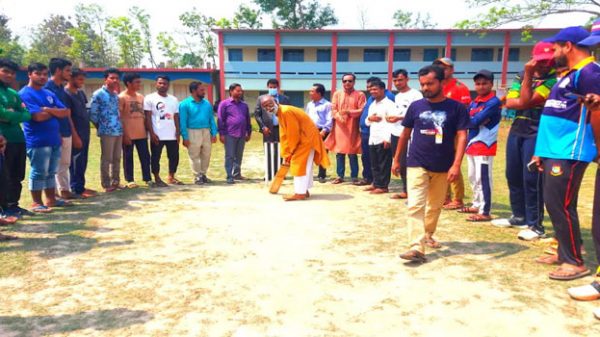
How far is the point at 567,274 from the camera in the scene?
3275mm

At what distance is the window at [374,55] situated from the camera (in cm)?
3394

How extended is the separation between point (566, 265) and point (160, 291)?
3136 mm

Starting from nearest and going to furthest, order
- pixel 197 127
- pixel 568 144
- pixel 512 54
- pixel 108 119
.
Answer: pixel 568 144, pixel 108 119, pixel 197 127, pixel 512 54

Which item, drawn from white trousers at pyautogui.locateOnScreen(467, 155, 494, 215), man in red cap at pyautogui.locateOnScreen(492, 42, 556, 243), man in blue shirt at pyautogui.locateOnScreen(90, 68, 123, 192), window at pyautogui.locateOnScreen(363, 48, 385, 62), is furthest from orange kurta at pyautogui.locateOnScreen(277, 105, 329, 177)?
window at pyautogui.locateOnScreen(363, 48, 385, 62)

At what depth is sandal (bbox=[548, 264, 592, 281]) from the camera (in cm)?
327

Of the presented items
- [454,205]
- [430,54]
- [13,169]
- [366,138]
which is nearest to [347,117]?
[366,138]

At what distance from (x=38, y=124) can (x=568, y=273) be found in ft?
19.0

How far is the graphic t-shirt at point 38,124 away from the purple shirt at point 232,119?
9.76ft

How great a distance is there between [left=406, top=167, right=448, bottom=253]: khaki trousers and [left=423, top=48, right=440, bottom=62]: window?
104 ft

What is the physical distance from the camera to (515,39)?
31.9 m

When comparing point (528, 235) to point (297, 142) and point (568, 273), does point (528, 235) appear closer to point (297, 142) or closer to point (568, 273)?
point (568, 273)

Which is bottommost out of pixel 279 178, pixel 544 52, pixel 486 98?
pixel 279 178

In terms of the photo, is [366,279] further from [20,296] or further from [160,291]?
[20,296]

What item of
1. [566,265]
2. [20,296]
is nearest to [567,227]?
[566,265]
